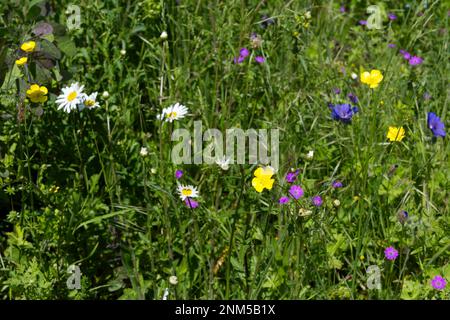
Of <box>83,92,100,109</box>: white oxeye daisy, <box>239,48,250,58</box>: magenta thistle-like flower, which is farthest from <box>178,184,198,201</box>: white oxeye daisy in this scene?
<box>239,48,250,58</box>: magenta thistle-like flower

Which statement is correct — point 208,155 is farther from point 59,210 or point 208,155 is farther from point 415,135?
point 415,135

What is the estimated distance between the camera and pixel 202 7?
9.53 ft

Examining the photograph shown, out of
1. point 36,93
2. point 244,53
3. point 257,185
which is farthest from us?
point 244,53

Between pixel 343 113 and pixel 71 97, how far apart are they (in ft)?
2.92

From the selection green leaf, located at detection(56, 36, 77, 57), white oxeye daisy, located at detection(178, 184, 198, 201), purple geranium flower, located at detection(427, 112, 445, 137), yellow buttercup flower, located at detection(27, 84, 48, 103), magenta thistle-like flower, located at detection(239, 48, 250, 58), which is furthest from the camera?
magenta thistle-like flower, located at detection(239, 48, 250, 58)

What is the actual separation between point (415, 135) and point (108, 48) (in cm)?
112

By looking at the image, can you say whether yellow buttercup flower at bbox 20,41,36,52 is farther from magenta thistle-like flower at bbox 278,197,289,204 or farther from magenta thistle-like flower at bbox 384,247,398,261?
magenta thistle-like flower at bbox 384,247,398,261

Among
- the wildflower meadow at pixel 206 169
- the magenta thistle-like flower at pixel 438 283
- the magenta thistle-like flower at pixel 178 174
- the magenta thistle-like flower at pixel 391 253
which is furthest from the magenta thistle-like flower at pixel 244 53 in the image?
the magenta thistle-like flower at pixel 438 283

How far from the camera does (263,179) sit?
176cm

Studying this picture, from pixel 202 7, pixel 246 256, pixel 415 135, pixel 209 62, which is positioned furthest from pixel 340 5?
pixel 246 256

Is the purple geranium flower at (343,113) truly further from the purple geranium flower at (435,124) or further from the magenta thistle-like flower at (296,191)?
the magenta thistle-like flower at (296,191)

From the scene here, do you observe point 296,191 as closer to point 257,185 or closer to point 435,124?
point 257,185

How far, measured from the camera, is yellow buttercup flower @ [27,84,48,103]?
1.97 meters

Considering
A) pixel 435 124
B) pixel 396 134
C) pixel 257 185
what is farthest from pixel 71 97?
pixel 435 124
